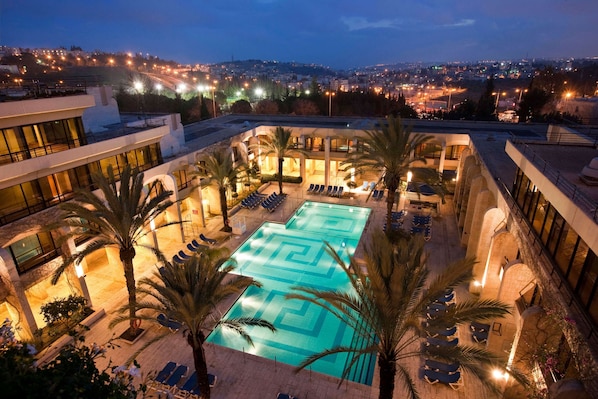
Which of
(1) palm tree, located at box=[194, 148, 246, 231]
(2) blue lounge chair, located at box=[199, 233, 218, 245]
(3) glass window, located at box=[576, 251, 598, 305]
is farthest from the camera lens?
(1) palm tree, located at box=[194, 148, 246, 231]

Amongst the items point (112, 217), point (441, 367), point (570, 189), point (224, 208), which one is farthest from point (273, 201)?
point (570, 189)

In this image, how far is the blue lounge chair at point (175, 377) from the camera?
11898 millimetres

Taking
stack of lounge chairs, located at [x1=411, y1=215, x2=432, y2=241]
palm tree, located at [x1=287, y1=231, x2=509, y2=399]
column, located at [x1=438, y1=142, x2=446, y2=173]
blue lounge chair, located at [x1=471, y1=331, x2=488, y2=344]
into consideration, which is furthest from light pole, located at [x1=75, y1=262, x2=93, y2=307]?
column, located at [x1=438, y1=142, x2=446, y2=173]

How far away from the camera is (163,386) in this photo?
1198 centimetres

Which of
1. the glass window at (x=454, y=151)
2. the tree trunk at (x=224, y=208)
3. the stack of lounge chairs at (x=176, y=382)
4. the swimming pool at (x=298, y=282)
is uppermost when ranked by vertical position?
the glass window at (x=454, y=151)

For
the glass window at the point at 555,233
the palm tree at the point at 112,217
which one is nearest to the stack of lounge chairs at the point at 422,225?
the glass window at the point at 555,233

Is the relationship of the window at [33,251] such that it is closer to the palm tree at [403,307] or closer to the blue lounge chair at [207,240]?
the blue lounge chair at [207,240]

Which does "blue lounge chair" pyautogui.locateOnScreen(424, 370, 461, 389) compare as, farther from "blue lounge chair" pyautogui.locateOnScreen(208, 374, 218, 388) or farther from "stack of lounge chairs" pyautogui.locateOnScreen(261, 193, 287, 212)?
"stack of lounge chairs" pyautogui.locateOnScreen(261, 193, 287, 212)

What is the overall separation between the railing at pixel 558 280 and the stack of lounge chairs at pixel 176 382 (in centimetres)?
1093

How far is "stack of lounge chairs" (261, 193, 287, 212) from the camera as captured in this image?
26484 millimetres

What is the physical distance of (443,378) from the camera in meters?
11.8

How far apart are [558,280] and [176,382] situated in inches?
478

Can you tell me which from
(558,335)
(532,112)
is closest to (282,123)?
(558,335)

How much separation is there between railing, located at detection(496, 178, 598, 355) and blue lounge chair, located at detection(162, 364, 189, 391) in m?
11.8
